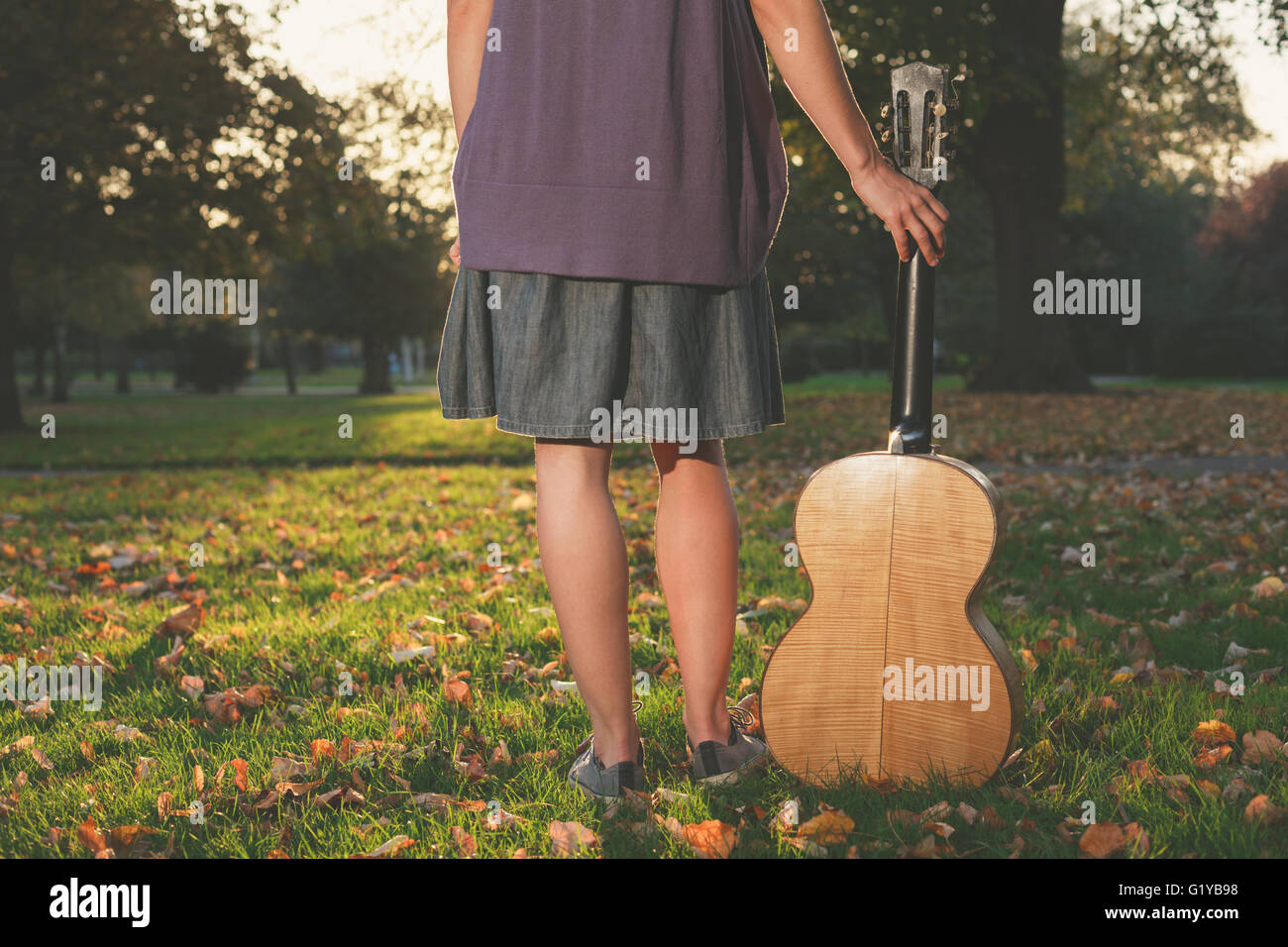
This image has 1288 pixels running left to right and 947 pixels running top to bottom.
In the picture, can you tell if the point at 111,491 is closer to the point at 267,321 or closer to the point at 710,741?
the point at 710,741

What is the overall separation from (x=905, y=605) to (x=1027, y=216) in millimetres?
17189

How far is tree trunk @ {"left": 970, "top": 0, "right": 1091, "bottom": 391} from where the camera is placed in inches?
649

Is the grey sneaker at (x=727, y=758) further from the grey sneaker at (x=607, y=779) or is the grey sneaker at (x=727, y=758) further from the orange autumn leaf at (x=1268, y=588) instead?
the orange autumn leaf at (x=1268, y=588)

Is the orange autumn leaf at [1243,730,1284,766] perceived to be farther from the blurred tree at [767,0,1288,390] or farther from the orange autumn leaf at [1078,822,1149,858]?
the blurred tree at [767,0,1288,390]

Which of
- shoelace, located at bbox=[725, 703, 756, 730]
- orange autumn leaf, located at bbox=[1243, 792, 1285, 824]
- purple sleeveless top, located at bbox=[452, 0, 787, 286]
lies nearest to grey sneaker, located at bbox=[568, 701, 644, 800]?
shoelace, located at bbox=[725, 703, 756, 730]

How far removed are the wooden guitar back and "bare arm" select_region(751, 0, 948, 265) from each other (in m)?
0.48

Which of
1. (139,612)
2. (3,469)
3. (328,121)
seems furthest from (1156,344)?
(139,612)

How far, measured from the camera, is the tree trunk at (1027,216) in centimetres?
1648

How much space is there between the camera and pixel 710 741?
2.32 meters
